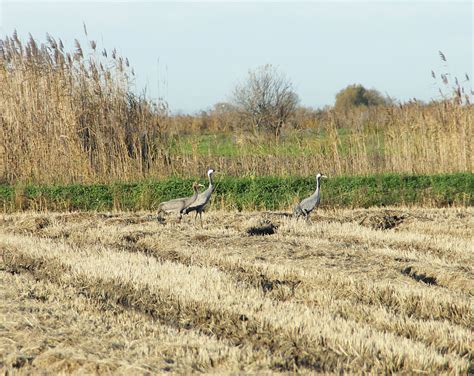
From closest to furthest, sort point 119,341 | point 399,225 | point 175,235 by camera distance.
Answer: point 119,341, point 175,235, point 399,225

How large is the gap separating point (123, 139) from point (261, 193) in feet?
11.9

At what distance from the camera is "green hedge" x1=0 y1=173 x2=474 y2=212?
16.5 meters

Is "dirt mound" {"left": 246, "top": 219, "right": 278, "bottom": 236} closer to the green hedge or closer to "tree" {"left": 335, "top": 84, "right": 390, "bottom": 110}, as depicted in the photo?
the green hedge

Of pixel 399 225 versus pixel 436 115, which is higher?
pixel 436 115

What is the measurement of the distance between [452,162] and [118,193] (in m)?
7.45

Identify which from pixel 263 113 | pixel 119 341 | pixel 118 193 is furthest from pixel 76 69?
pixel 119 341

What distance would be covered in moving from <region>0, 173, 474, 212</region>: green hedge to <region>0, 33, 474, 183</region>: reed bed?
114 centimetres

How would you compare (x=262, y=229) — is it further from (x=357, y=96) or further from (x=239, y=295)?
(x=357, y=96)

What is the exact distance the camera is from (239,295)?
8625 millimetres

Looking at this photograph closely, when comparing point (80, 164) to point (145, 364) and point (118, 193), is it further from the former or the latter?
point (145, 364)

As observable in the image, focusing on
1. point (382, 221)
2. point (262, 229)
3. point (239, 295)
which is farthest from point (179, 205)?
point (239, 295)

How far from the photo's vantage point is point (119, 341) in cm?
683

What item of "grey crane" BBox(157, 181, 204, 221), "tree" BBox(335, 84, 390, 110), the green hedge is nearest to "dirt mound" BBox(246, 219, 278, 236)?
"grey crane" BBox(157, 181, 204, 221)

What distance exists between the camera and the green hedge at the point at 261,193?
1650 cm
